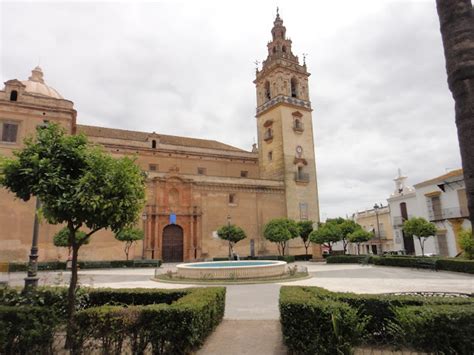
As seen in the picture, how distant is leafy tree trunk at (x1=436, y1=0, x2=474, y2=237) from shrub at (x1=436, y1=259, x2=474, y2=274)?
669 inches

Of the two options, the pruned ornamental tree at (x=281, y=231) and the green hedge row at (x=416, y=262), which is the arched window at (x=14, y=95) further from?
the green hedge row at (x=416, y=262)

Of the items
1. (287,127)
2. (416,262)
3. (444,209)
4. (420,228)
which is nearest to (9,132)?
(287,127)

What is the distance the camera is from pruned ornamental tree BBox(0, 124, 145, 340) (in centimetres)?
570

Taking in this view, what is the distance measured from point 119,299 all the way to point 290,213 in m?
29.6

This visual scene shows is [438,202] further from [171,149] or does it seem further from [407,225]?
[171,149]

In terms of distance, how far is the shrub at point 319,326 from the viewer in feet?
15.0

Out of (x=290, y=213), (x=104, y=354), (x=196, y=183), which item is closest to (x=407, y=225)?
(x=290, y=213)

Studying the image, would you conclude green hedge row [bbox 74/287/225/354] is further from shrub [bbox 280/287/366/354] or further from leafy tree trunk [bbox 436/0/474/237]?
leafy tree trunk [bbox 436/0/474/237]

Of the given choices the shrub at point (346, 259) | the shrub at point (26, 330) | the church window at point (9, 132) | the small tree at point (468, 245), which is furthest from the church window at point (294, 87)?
the shrub at point (26, 330)

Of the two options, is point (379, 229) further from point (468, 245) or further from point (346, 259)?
point (468, 245)

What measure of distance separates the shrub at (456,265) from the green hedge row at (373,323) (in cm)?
1446

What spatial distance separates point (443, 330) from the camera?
14.0 ft

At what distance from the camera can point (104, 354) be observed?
15.4ft

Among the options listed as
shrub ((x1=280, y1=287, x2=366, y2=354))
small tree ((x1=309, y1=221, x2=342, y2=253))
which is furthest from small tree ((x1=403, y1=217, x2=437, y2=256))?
shrub ((x1=280, y1=287, x2=366, y2=354))
